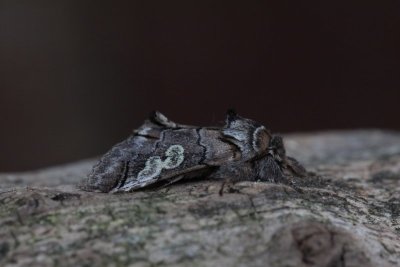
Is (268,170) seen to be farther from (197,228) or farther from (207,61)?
(207,61)

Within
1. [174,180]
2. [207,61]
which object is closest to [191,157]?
[174,180]

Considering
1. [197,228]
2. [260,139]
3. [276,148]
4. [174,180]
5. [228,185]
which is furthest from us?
[276,148]

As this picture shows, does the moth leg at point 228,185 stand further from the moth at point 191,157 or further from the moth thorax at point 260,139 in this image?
the moth thorax at point 260,139

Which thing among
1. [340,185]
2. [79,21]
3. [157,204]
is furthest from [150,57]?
[157,204]

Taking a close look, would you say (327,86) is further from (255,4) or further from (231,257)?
(231,257)

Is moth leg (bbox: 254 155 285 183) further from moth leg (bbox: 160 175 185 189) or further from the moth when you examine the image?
moth leg (bbox: 160 175 185 189)

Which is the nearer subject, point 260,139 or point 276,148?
point 260,139
